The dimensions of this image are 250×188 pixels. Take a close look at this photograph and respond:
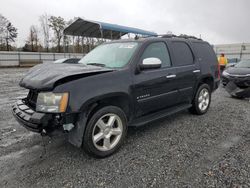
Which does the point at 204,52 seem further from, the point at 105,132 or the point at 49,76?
the point at 49,76

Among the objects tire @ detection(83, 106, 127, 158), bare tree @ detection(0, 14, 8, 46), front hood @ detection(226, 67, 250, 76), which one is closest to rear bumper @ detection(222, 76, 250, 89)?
front hood @ detection(226, 67, 250, 76)

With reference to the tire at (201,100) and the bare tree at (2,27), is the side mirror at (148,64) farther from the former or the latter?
the bare tree at (2,27)

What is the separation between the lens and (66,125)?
110 inches

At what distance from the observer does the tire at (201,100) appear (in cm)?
506

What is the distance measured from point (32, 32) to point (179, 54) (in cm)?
4711

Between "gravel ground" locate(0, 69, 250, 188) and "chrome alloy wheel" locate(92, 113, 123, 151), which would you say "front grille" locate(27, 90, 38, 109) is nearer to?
"gravel ground" locate(0, 69, 250, 188)

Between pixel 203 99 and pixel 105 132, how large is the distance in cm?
327

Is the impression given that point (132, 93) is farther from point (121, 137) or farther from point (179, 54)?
point (179, 54)

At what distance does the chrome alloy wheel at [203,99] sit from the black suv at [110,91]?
1.24 feet

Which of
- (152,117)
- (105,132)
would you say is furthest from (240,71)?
(105,132)

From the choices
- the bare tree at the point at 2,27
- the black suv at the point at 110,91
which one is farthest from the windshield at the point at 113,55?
the bare tree at the point at 2,27

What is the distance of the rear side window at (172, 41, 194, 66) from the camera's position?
4.42 m

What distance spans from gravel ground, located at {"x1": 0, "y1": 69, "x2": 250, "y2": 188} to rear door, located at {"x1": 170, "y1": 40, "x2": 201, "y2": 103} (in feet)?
2.58

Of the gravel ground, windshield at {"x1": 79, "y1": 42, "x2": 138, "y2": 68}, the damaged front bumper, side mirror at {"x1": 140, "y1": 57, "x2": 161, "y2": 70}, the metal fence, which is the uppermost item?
the metal fence
